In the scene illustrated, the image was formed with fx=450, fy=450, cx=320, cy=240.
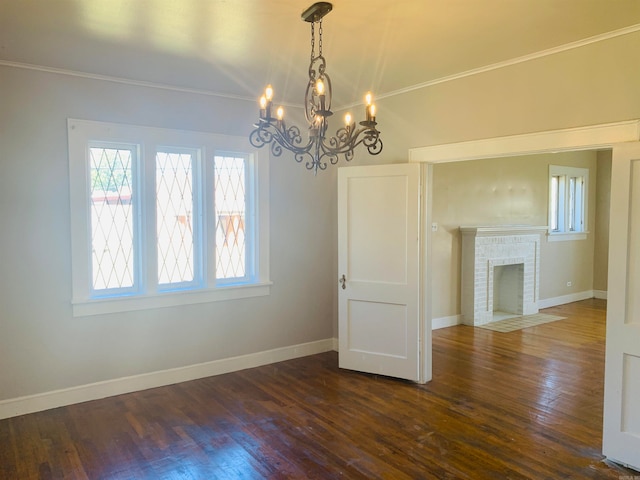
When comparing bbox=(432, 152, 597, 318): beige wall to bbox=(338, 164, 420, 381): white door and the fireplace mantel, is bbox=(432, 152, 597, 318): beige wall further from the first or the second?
bbox=(338, 164, 420, 381): white door

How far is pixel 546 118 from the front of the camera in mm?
3287

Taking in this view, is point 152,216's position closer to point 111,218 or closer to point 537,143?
point 111,218

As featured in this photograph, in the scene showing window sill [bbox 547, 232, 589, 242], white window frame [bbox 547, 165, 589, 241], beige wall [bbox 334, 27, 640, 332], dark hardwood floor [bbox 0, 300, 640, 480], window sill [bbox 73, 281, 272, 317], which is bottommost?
dark hardwood floor [bbox 0, 300, 640, 480]

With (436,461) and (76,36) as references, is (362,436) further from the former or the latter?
(76,36)

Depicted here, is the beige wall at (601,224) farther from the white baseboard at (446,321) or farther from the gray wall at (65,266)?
the gray wall at (65,266)

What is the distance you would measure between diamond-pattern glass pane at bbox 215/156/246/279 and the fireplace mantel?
11.2 ft

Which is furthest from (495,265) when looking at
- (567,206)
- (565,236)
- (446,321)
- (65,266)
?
(65,266)

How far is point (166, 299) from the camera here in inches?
165

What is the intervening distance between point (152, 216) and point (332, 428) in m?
2.40

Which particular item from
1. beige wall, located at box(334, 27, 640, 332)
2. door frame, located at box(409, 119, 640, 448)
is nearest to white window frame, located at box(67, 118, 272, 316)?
beige wall, located at box(334, 27, 640, 332)

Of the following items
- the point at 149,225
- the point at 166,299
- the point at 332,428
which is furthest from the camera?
the point at 166,299

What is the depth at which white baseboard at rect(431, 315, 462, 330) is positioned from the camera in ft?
20.6

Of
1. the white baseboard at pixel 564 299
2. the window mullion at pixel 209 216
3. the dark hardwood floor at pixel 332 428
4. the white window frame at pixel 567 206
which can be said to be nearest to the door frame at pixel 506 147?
the dark hardwood floor at pixel 332 428

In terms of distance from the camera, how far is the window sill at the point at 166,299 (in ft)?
12.5
